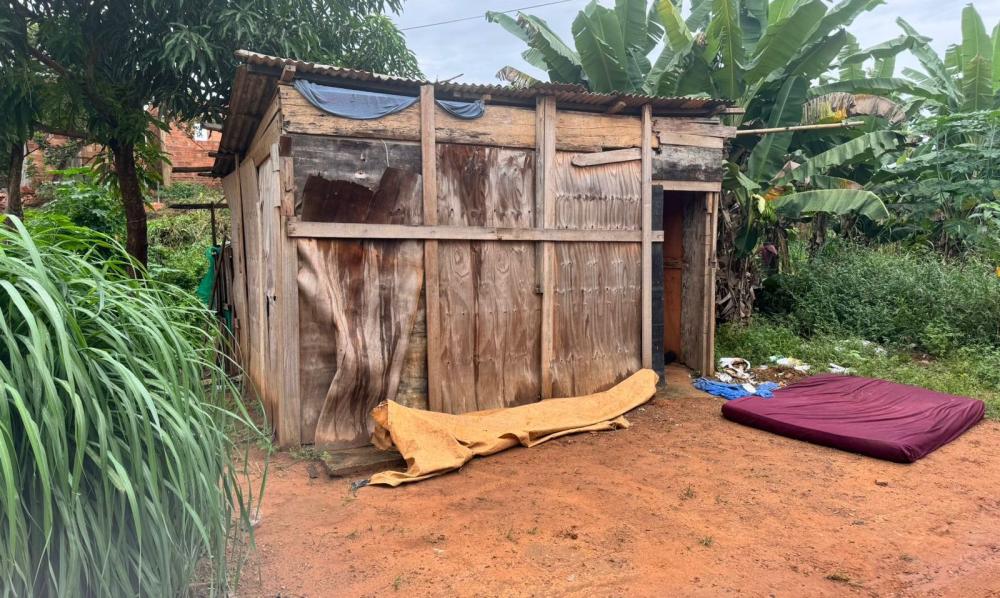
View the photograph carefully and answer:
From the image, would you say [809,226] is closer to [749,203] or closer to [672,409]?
[749,203]

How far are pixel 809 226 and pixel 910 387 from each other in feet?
21.1

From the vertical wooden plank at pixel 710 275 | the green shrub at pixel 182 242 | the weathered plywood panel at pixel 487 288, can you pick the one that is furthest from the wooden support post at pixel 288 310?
the green shrub at pixel 182 242

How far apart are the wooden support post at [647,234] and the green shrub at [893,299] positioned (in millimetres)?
3726

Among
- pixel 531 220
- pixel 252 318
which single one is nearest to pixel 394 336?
pixel 531 220

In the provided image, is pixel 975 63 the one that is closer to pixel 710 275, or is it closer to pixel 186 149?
pixel 710 275

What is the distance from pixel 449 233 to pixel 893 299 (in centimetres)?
688

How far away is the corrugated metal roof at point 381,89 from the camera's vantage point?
442 cm

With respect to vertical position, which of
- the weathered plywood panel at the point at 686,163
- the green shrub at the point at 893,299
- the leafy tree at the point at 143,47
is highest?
the leafy tree at the point at 143,47

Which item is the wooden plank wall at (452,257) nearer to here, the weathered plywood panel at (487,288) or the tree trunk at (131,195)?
the weathered plywood panel at (487,288)

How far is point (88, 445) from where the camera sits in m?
1.88

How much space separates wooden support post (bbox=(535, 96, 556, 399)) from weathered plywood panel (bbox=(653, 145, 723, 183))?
131 centimetres

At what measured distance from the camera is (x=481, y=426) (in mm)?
4934

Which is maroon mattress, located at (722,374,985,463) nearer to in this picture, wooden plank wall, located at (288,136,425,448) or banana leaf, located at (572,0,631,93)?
wooden plank wall, located at (288,136,425,448)

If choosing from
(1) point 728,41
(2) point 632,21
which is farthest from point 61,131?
(1) point 728,41
